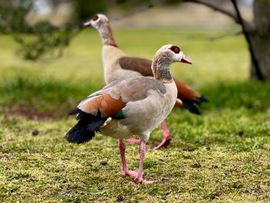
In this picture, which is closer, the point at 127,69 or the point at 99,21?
the point at 127,69

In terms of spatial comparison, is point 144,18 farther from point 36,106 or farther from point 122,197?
point 122,197

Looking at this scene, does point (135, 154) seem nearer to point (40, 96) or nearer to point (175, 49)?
point (175, 49)

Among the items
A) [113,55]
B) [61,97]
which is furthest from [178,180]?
[61,97]

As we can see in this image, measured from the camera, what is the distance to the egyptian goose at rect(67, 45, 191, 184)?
19.3ft

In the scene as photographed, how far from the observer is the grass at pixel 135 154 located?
19.6ft

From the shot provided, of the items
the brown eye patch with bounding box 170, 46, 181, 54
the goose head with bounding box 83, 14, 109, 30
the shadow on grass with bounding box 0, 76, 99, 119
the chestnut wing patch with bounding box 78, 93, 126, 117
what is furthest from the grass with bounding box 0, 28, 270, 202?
the goose head with bounding box 83, 14, 109, 30

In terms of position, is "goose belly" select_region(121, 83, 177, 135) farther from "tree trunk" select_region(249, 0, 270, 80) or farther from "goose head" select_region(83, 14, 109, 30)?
"tree trunk" select_region(249, 0, 270, 80)

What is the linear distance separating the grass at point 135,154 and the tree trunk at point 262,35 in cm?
52

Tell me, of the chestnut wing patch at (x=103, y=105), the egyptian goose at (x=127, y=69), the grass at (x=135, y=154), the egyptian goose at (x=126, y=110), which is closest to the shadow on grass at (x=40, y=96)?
the grass at (x=135, y=154)

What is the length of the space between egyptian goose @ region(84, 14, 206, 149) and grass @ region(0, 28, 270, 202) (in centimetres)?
46

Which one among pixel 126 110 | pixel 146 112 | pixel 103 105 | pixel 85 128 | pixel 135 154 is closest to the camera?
pixel 85 128

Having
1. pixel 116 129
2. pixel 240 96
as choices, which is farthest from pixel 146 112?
pixel 240 96

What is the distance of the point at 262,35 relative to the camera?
12586 mm

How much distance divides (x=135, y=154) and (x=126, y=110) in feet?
5.61
